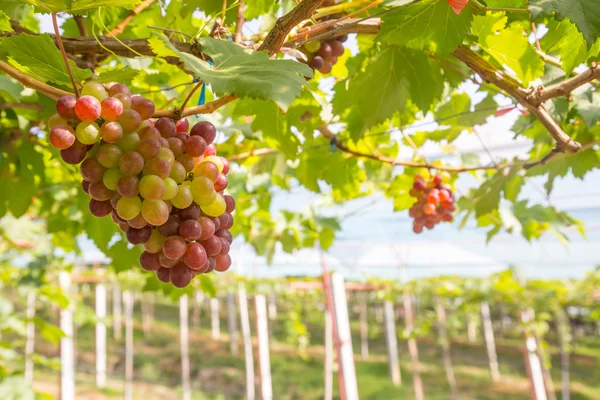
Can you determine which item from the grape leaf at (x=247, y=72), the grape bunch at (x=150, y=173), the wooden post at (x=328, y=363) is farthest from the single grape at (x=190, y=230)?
the wooden post at (x=328, y=363)

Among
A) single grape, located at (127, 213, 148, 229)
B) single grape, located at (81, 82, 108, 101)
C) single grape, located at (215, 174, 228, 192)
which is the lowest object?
single grape, located at (127, 213, 148, 229)

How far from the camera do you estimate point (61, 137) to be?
0.61 m

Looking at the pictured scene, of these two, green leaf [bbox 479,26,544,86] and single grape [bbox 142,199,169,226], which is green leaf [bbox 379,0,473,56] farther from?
single grape [bbox 142,199,169,226]

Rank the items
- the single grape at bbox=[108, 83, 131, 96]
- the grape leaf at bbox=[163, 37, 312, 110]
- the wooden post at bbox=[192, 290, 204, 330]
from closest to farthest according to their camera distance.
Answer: the grape leaf at bbox=[163, 37, 312, 110]
the single grape at bbox=[108, 83, 131, 96]
the wooden post at bbox=[192, 290, 204, 330]

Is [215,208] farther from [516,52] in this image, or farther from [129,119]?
[516,52]

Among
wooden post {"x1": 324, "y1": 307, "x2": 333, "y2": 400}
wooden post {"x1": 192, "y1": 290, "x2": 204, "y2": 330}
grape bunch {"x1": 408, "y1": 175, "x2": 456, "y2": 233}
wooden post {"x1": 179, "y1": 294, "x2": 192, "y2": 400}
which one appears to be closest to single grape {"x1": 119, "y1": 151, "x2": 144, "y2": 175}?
grape bunch {"x1": 408, "y1": 175, "x2": 456, "y2": 233}

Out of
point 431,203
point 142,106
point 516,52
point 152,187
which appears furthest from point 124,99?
point 431,203

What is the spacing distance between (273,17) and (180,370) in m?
11.7

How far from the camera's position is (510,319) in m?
16.1

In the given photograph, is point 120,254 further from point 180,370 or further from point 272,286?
point 180,370

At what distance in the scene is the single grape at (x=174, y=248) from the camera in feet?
2.21

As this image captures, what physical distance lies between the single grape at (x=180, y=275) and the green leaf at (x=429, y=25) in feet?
1.68

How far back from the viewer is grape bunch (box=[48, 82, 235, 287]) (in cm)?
63

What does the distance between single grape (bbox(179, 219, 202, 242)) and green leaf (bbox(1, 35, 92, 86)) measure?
0.28m
